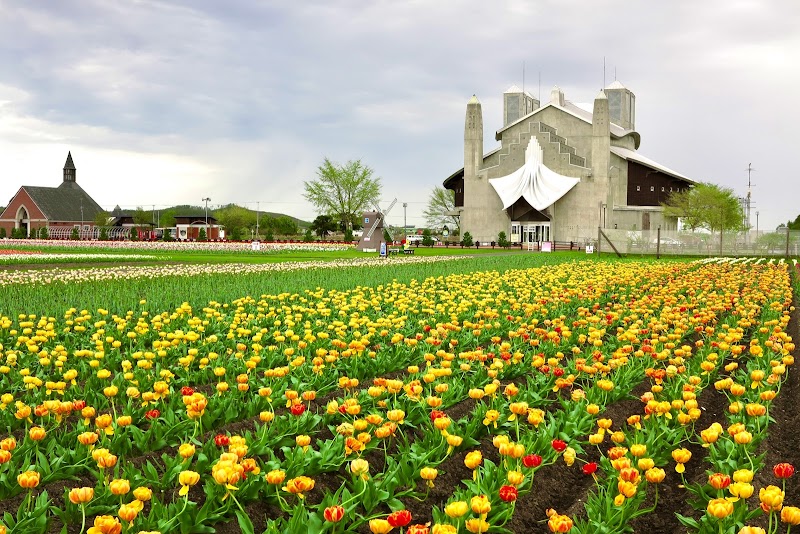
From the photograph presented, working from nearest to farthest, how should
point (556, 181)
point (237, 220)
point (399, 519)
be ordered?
1. point (399, 519)
2. point (556, 181)
3. point (237, 220)

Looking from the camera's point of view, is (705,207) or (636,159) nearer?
(705,207)

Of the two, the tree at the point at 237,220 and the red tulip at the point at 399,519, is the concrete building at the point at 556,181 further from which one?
the red tulip at the point at 399,519

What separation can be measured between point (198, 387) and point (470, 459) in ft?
13.5

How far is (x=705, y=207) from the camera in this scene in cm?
7469

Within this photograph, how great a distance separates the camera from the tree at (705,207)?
239 ft

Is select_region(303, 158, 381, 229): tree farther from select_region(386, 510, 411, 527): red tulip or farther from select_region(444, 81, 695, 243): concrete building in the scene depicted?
select_region(386, 510, 411, 527): red tulip

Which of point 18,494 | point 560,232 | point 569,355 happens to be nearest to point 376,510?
point 18,494

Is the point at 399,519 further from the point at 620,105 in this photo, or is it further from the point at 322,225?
the point at 620,105

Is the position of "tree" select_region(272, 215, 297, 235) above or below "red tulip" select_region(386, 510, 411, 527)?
above

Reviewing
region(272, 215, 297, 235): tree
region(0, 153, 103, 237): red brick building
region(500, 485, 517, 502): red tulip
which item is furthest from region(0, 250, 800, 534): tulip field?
region(0, 153, 103, 237): red brick building

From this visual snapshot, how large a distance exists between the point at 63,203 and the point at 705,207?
94.7m

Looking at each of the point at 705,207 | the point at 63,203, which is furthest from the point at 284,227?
the point at 705,207

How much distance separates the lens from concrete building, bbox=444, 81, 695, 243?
74312 mm

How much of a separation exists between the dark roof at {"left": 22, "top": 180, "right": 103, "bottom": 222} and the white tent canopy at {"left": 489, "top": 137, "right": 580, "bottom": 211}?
239 ft
